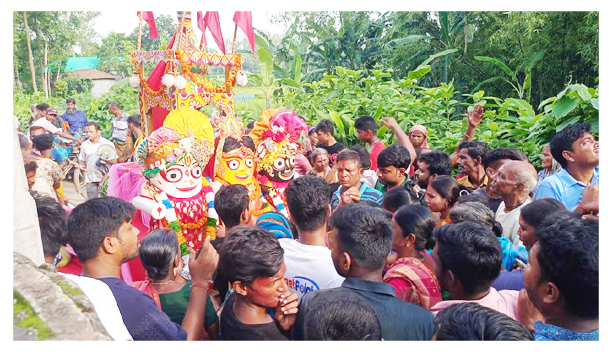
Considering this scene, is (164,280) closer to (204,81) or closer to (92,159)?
(204,81)

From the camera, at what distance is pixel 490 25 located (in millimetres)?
11469

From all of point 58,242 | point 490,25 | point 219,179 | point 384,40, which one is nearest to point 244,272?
point 58,242

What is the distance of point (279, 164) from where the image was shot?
4.78m

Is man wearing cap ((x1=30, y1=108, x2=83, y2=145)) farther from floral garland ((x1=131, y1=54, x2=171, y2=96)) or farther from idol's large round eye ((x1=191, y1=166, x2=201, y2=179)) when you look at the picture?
idol's large round eye ((x1=191, y1=166, x2=201, y2=179))

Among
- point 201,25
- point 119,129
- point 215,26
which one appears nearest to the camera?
point 215,26

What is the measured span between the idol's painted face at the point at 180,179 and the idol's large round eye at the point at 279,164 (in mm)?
1030

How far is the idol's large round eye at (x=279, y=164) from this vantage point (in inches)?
188

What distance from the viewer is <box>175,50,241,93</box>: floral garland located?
5.55m

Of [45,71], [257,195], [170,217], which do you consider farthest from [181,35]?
[45,71]

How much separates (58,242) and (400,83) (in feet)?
24.2

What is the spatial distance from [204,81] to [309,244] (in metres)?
3.74

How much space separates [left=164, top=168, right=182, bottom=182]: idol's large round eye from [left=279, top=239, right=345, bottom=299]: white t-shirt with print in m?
1.69

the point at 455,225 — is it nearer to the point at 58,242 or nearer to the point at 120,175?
the point at 58,242

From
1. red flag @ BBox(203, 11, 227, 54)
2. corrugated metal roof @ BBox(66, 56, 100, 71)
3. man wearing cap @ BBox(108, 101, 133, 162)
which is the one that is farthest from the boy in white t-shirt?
corrugated metal roof @ BBox(66, 56, 100, 71)
